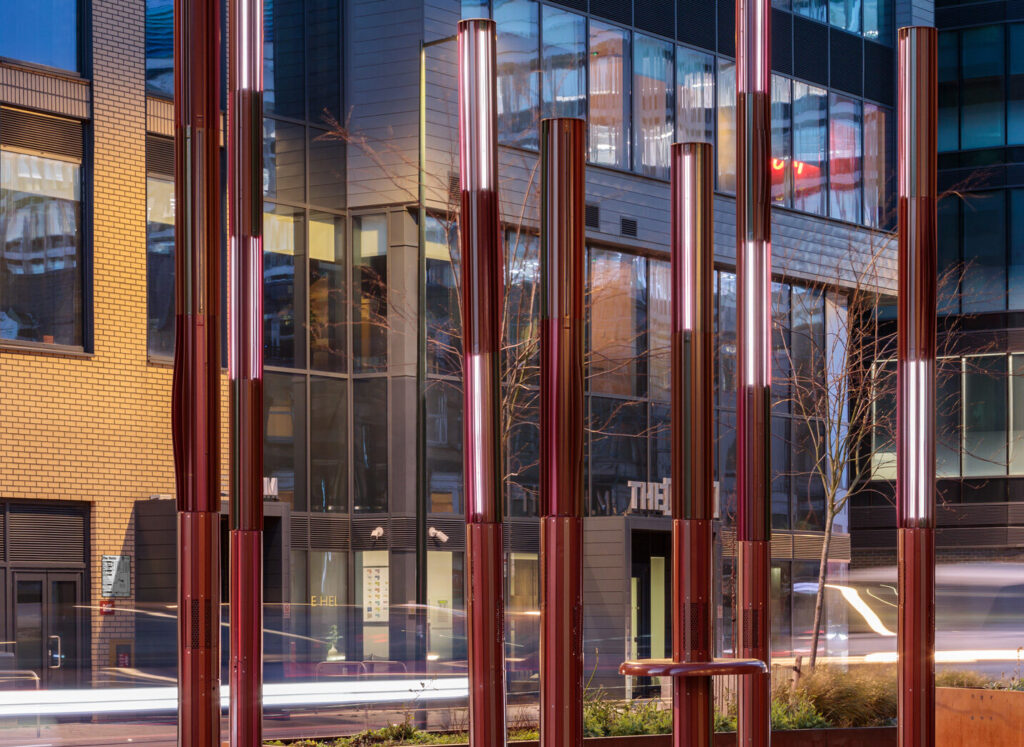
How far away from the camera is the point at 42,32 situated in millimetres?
21047

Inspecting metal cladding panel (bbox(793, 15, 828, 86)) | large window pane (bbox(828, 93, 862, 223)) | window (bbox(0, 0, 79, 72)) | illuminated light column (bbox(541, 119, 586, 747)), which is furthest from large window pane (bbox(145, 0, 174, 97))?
illuminated light column (bbox(541, 119, 586, 747))

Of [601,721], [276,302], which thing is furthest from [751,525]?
[276,302]

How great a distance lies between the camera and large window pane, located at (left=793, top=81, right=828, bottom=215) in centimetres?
3241

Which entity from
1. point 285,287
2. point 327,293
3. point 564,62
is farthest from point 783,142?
point 285,287

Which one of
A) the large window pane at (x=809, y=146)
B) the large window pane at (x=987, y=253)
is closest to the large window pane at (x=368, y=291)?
the large window pane at (x=809, y=146)

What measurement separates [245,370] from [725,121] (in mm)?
28589

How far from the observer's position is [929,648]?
371cm

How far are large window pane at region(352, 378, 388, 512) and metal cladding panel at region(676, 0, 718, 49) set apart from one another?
10.1 meters

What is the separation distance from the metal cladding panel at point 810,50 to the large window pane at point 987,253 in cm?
560

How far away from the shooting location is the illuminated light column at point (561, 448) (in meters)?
3.29

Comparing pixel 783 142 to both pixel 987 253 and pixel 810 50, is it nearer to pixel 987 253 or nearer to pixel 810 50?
pixel 810 50

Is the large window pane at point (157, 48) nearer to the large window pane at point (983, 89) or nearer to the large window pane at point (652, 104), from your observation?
the large window pane at point (652, 104)

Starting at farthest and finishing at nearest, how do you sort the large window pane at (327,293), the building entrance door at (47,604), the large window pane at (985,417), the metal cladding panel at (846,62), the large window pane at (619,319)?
the large window pane at (985,417)
the metal cladding panel at (846,62)
the large window pane at (619,319)
the large window pane at (327,293)
the building entrance door at (47,604)

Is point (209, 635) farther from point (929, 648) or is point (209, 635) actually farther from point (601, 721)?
point (601, 721)
